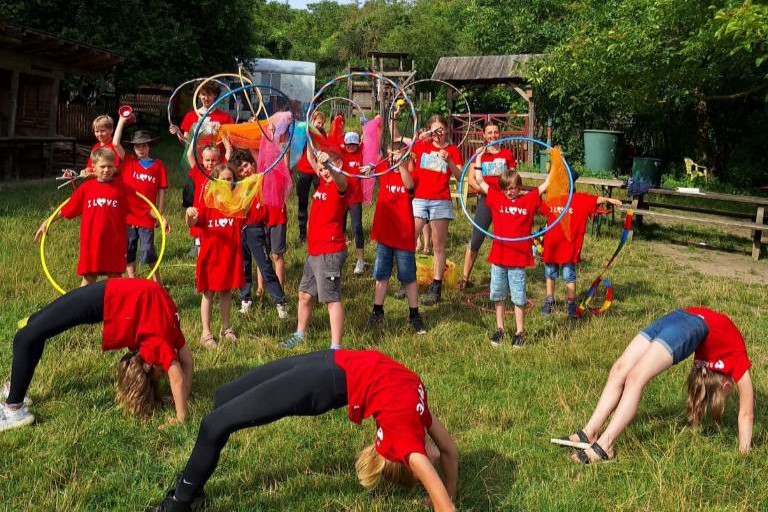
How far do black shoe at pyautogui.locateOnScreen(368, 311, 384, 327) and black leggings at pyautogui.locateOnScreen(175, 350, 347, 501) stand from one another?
11.6ft

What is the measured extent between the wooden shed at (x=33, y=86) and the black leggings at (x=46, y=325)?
12630 mm

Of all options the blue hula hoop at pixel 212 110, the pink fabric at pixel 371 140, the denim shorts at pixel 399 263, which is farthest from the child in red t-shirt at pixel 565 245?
the blue hula hoop at pixel 212 110

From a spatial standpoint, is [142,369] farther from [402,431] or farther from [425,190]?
[425,190]

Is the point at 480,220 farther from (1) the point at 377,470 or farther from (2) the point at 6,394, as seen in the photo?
(2) the point at 6,394

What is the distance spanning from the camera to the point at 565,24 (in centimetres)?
2627

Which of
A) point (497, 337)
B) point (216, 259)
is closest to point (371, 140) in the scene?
point (216, 259)

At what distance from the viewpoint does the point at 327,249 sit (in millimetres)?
6203

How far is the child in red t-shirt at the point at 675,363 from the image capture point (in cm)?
449

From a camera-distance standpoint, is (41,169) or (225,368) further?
(41,169)

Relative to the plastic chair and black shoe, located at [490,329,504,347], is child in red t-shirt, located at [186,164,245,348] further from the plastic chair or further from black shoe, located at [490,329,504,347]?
the plastic chair

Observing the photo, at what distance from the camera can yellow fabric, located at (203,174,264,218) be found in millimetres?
6430

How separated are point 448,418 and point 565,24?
24.3 meters

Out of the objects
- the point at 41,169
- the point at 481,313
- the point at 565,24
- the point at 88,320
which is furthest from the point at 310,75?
the point at 88,320

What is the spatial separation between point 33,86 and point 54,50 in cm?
211
